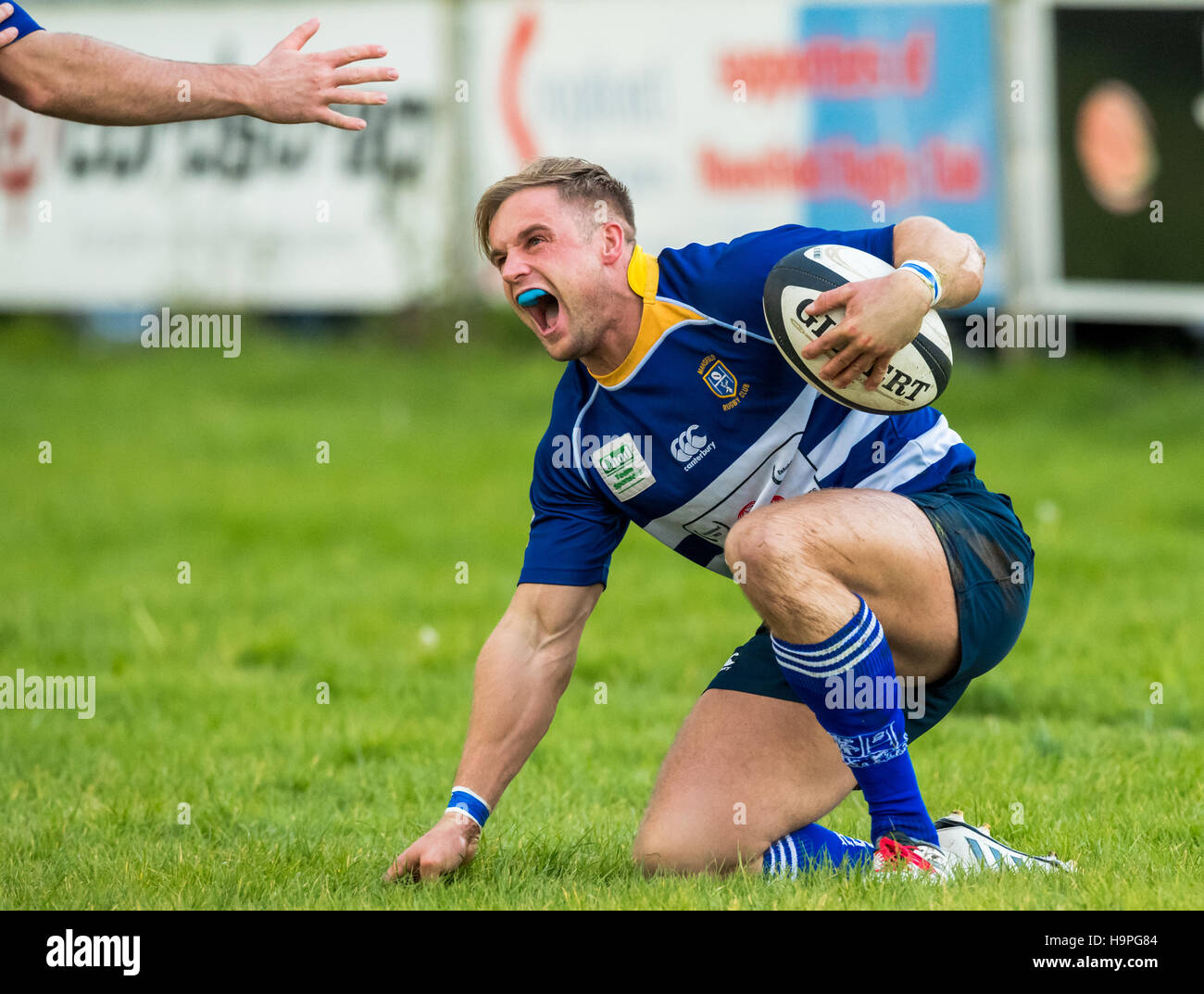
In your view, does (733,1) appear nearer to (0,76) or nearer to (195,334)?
(195,334)

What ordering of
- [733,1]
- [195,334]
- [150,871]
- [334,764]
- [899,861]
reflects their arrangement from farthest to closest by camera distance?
[195,334], [733,1], [334,764], [150,871], [899,861]

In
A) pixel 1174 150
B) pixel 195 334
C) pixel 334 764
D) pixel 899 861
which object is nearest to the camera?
pixel 899 861

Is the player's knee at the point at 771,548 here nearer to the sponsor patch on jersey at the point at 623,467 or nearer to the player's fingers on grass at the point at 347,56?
the sponsor patch on jersey at the point at 623,467

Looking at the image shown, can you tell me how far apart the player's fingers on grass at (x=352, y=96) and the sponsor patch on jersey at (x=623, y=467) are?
1.13 metres

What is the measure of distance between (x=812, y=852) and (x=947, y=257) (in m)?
1.65

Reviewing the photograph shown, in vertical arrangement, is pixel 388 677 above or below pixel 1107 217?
below

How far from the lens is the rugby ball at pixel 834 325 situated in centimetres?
415

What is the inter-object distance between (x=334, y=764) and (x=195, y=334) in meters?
11.5

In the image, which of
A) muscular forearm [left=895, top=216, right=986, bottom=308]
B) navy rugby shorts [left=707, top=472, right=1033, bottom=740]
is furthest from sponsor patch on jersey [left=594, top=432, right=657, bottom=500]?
muscular forearm [left=895, top=216, right=986, bottom=308]

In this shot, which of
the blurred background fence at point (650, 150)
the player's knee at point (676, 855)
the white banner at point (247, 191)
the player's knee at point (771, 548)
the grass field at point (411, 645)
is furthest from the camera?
the white banner at point (247, 191)

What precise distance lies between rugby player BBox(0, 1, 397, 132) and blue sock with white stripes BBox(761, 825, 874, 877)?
7.45 feet

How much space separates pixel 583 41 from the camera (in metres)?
14.9

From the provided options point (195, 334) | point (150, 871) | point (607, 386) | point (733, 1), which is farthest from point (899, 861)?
point (195, 334)

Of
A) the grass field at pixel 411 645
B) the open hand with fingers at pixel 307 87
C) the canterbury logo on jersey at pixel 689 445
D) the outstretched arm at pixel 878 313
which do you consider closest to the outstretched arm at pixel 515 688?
the grass field at pixel 411 645
